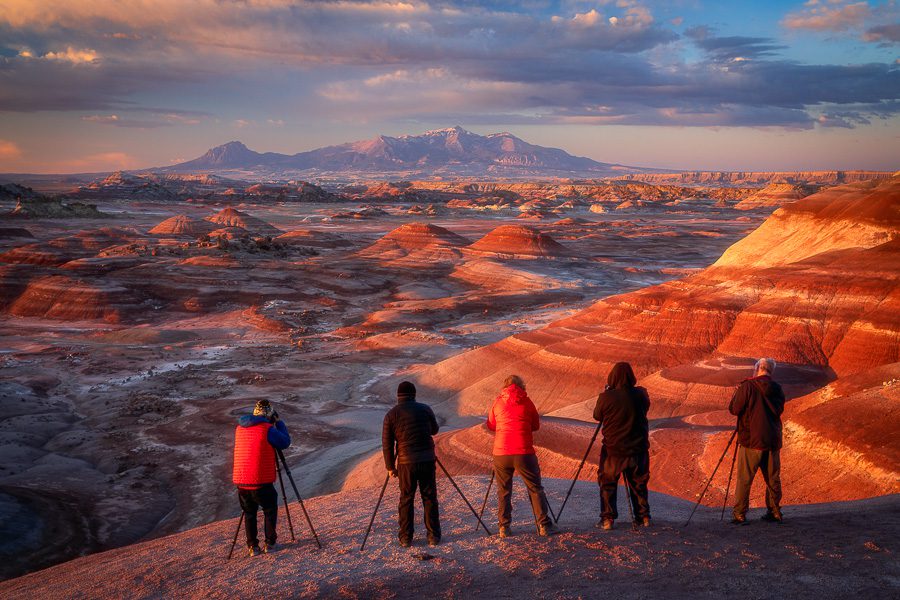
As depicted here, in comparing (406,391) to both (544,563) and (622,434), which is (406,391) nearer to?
(544,563)

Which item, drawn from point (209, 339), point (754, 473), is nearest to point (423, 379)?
point (209, 339)

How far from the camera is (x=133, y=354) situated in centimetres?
2964

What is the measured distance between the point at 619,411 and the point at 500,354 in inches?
686

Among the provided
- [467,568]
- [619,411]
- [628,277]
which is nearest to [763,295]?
[619,411]

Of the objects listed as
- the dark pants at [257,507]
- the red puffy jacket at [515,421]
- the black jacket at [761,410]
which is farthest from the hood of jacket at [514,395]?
the dark pants at [257,507]

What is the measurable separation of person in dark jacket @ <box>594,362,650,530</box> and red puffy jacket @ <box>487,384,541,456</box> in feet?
2.39

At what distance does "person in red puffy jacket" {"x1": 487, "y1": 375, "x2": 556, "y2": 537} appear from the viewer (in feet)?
23.5

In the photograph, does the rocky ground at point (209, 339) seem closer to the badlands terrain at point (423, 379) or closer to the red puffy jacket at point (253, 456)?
the badlands terrain at point (423, 379)

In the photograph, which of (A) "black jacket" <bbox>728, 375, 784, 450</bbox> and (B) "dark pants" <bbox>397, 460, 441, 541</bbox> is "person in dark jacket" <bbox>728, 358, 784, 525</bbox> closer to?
(A) "black jacket" <bbox>728, 375, 784, 450</bbox>

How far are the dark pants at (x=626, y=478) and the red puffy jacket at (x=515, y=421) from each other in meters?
0.87

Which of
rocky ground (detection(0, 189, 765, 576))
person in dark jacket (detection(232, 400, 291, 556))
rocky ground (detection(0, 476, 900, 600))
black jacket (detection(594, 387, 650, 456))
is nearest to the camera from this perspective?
rocky ground (detection(0, 476, 900, 600))

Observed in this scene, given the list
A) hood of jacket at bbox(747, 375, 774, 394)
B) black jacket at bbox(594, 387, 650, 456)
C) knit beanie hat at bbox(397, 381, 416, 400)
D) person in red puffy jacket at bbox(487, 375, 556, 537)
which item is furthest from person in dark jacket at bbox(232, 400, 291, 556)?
hood of jacket at bbox(747, 375, 774, 394)

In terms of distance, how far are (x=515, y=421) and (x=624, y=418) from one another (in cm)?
114

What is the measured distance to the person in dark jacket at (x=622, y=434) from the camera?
7.04 m
